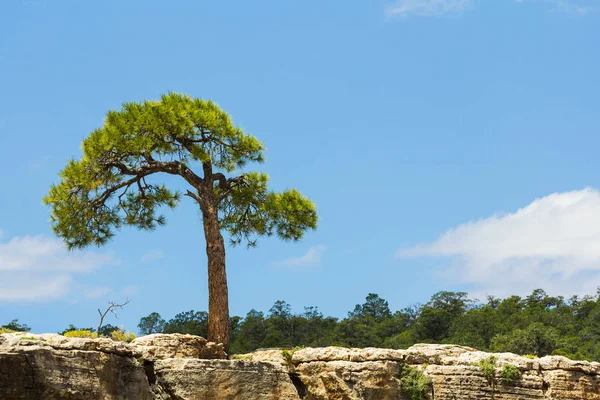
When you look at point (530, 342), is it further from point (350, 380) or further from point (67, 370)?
point (67, 370)

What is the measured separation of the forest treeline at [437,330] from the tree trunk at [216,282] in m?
14.1

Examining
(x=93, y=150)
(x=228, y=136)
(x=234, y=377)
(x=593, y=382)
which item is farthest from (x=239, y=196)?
(x=593, y=382)

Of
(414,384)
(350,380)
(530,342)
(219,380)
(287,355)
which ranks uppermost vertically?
(530,342)

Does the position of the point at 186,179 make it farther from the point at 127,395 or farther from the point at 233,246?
the point at 127,395

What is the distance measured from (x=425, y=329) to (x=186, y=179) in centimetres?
2902

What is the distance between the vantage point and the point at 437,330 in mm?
48469

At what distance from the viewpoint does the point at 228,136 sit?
2295cm

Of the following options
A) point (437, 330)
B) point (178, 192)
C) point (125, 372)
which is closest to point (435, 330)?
point (437, 330)

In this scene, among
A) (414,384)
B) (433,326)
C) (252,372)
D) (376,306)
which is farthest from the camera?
(376,306)

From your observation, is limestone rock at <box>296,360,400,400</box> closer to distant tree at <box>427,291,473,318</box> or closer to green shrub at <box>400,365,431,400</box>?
green shrub at <box>400,365,431,400</box>

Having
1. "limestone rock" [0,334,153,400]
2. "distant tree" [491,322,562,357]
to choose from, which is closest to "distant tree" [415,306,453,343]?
"distant tree" [491,322,562,357]

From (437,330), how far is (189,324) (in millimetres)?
17237

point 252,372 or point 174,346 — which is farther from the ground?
point 174,346

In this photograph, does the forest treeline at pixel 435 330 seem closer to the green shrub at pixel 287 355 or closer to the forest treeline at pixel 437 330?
the forest treeline at pixel 437 330
